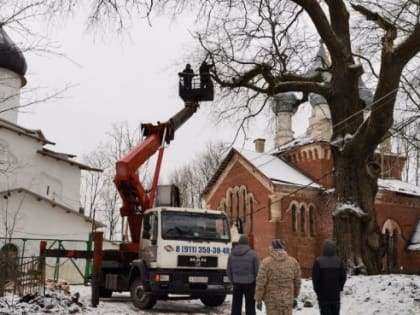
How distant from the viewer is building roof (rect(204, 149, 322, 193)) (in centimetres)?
3576

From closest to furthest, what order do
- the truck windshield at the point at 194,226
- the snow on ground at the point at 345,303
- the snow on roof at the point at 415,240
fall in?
the snow on ground at the point at 345,303 → the truck windshield at the point at 194,226 → the snow on roof at the point at 415,240

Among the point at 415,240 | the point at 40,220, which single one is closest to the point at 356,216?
the point at 40,220

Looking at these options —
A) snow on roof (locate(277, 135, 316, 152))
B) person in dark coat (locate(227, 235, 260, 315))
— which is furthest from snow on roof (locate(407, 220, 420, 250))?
person in dark coat (locate(227, 235, 260, 315))

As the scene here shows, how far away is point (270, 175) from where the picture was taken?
1404 inches

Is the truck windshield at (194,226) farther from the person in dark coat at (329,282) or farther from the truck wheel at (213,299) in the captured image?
the person in dark coat at (329,282)

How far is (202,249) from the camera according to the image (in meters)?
12.8

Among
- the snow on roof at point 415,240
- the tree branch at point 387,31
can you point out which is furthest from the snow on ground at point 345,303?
the snow on roof at point 415,240

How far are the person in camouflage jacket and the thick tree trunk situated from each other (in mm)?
6460

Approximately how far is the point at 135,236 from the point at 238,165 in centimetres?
2413

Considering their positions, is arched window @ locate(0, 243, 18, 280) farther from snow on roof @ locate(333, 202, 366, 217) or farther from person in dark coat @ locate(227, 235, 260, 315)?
snow on roof @ locate(333, 202, 366, 217)

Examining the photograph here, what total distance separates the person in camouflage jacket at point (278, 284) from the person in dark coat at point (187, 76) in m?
9.30

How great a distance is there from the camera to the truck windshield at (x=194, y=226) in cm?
1278

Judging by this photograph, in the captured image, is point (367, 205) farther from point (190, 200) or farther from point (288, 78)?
point (190, 200)

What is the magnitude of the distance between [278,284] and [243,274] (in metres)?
1.49
